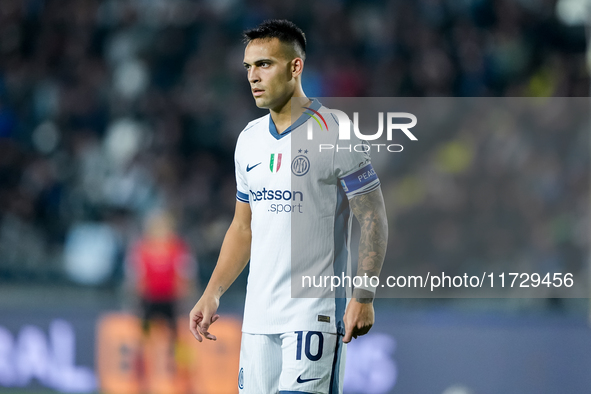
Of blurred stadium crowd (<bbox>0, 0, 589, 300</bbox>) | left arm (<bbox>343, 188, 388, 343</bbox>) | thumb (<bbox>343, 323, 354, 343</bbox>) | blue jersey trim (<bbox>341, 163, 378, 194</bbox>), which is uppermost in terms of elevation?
blurred stadium crowd (<bbox>0, 0, 589, 300</bbox>)

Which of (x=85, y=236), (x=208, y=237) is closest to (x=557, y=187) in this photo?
(x=208, y=237)

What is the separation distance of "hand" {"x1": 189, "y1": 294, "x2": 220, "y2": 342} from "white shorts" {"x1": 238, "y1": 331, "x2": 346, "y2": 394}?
205 mm

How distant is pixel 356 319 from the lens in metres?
3.32

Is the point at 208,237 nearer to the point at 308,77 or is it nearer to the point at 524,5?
the point at 308,77

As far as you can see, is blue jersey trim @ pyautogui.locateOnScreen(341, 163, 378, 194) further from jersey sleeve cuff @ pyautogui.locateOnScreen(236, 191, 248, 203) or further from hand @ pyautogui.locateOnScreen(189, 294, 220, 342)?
hand @ pyautogui.locateOnScreen(189, 294, 220, 342)

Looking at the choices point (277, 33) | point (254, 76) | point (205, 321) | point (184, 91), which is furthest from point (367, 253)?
point (184, 91)

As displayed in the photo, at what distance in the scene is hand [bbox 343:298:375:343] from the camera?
3.32 m

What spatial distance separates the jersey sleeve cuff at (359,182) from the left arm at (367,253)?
0.9 inches

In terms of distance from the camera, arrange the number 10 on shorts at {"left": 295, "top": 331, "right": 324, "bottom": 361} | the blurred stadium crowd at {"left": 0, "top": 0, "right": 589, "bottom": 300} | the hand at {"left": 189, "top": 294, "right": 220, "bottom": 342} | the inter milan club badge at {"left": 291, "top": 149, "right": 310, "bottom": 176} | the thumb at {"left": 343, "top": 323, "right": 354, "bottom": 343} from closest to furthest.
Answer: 1. the thumb at {"left": 343, "top": 323, "right": 354, "bottom": 343}
2. the number 10 on shorts at {"left": 295, "top": 331, "right": 324, "bottom": 361}
3. the inter milan club badge at {"left": 291, "top": 149, "right": 310, "bottom": 176}
4. the hand at {"left": 189, "top": 294, "right": 220, "bottom": 342}
5. the blurred stadium crowd at {"left": 0, "top": 0, "right": 589, "bottom": 300}

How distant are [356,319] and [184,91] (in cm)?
762

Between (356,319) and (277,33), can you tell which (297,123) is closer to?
(277,33)

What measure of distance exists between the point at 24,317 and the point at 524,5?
6.88 meters

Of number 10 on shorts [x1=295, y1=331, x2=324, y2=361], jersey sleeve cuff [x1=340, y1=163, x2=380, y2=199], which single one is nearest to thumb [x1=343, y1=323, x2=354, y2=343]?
number 10 on shorts [x1=295, y1=331, x2=324, y2=361]

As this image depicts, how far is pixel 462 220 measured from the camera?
689 centimetres
